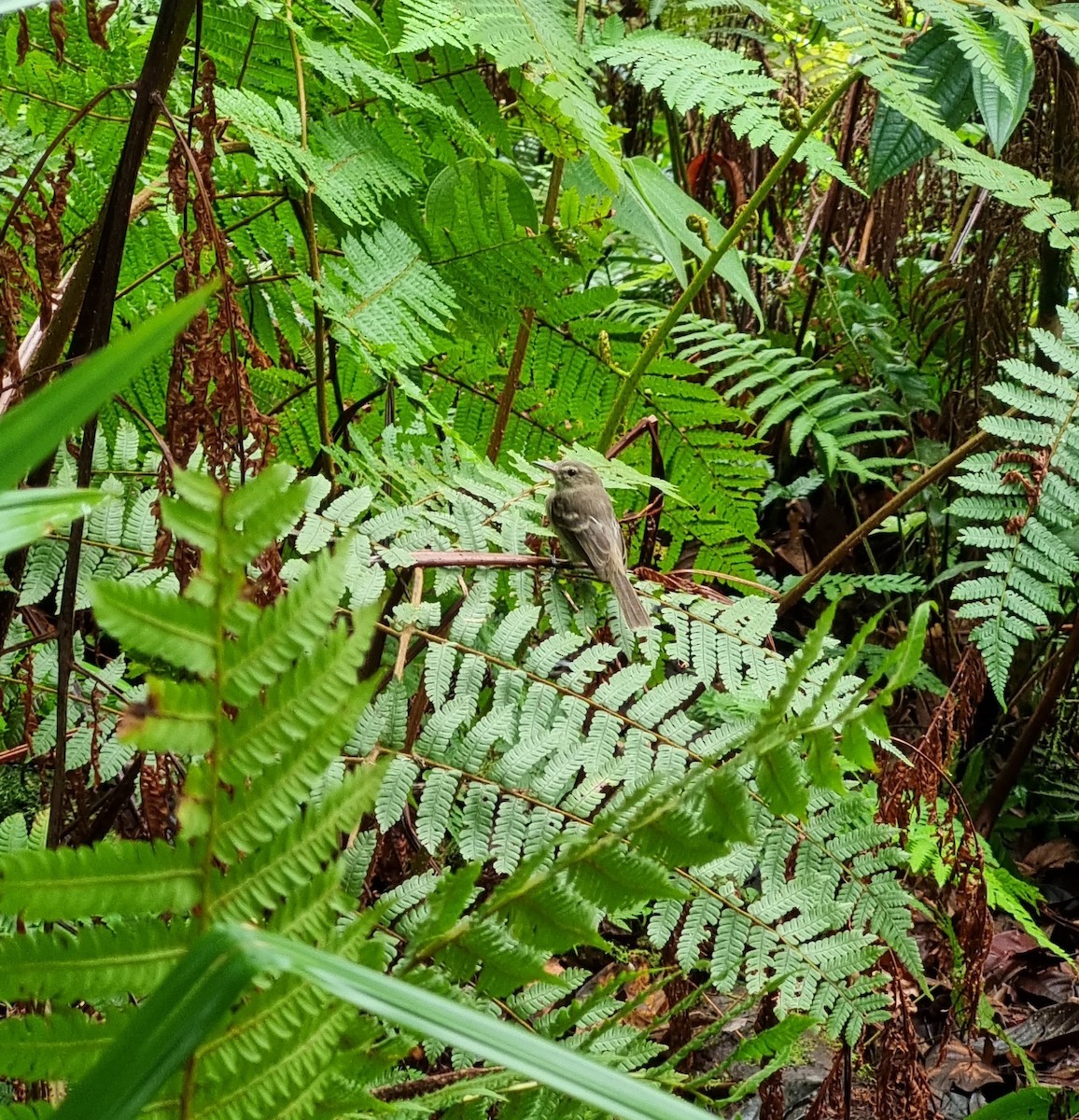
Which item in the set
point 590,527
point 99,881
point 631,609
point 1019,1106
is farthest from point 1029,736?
point 99,881

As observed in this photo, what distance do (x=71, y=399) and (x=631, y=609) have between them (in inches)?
52.3

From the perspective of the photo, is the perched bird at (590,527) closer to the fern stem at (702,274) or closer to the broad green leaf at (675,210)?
the fern stem at (702,274)

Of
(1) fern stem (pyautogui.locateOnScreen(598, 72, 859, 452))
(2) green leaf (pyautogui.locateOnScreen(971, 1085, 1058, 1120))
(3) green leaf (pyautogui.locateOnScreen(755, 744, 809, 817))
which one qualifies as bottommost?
(2) green leaf (pyautogui.locateOnScreen(971, 1085, 1058, 1120))

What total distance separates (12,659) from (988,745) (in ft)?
9.77

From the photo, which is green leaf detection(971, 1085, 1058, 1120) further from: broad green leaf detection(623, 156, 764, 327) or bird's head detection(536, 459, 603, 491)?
broad green leaf detection(623, 156, 764, 327)

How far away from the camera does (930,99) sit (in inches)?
95.3

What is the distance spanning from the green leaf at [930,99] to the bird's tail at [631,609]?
138cm

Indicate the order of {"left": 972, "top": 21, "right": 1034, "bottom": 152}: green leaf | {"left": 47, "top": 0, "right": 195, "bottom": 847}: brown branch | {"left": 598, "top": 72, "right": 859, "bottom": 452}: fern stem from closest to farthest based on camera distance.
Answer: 1. {"left": 47, "top": 0, "right": 195, "bottom": 847}: brown branch
2. {"left": 598, "top": 72, "right": 859, "bottom": 452}: fern stem
3. {"left": 972, "top": 21, "right": 1034, "bottom": 152}: green leaf

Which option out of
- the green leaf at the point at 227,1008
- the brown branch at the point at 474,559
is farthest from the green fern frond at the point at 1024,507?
the green leaf at the point at 227,1008

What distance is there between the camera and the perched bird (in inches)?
66.8

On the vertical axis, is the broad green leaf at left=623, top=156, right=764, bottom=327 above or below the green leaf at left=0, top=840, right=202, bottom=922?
above

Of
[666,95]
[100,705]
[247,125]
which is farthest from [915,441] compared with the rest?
[100,705]

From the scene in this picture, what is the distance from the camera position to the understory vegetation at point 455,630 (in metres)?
0.47

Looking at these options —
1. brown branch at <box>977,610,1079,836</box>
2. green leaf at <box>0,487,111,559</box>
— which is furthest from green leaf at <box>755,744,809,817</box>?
brown branch at <box>977,610,1079,836</box>
